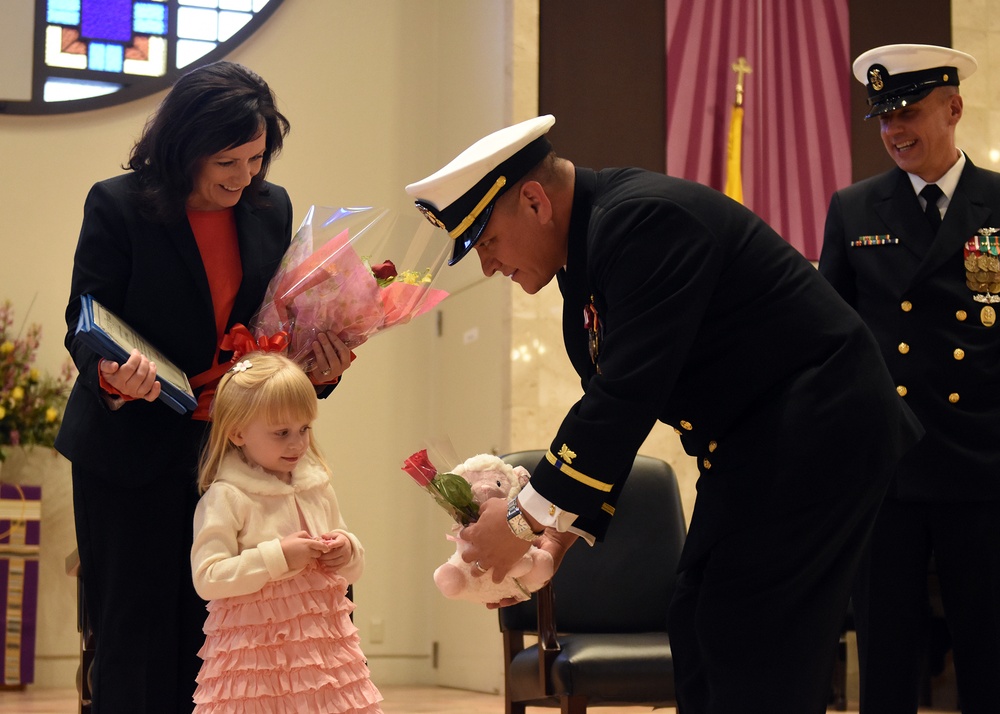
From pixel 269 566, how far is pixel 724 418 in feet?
3.38

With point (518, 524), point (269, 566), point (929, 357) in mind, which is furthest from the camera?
→ point (929, 357)

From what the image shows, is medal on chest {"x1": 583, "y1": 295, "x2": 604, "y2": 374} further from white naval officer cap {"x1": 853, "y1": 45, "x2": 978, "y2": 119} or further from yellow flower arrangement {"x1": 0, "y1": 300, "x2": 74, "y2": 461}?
yellow flower arrangement {"x1": 0, "y1": 300, "x2": 74, "y2": 461}

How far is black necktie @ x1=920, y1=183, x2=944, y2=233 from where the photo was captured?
2.99 metres

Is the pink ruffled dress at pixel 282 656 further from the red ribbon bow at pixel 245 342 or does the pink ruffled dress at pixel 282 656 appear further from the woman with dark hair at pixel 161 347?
the red ribbon bow at pixel 245 342

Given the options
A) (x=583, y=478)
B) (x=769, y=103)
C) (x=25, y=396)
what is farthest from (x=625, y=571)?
(x=25, y=396)

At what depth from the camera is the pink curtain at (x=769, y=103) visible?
6023 mm

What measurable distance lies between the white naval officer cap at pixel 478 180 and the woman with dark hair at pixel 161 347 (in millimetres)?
680

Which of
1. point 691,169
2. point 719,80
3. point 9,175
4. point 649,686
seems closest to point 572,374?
point 691,169

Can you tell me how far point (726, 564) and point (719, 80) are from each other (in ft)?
15.4

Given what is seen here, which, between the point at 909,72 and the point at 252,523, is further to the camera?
the point at 909,72

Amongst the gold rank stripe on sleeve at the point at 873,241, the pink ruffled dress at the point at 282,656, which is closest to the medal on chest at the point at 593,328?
the pink ruffled dress at the point at 282,656

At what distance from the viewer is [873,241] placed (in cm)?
299

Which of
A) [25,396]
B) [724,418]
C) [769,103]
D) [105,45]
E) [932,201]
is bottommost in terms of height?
[724,418]

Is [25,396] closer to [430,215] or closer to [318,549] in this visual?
[318,549]
